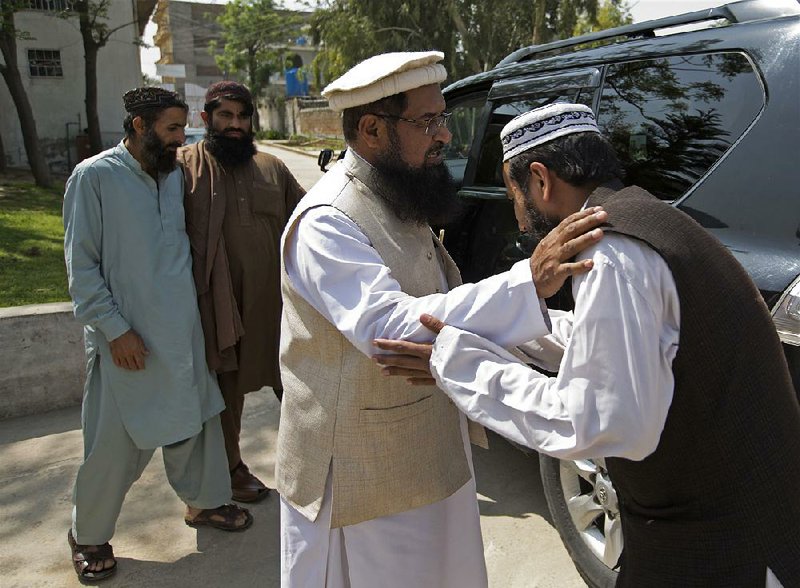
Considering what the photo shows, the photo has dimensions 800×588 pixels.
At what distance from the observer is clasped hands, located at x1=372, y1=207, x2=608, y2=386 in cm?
135

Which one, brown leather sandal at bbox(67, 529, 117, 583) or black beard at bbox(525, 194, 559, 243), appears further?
brown leather sandal at bbox(67, 529, 117, 583)

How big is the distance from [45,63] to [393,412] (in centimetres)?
2226

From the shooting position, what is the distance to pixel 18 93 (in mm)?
15555

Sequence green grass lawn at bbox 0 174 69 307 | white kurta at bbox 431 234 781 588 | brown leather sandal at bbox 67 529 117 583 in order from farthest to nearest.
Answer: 1. green grass lawn at bbox 0 174 69 307
2. brown leather sandal at bbox 67 529 117 583
3. white kurta at bbox 431 234 781 588

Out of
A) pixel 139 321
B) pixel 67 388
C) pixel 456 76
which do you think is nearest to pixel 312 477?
pixel 139 321

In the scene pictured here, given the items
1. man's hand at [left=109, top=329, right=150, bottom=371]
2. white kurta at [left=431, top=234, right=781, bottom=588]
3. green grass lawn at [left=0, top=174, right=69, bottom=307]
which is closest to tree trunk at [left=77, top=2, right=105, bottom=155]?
green grass lawn at [left=0, top=174, right=69, bottom=307]

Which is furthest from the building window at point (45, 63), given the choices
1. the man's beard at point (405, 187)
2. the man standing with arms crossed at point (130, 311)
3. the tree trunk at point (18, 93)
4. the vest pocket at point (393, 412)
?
the vest pocket at point (393, 412)

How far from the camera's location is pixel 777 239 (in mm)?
2145

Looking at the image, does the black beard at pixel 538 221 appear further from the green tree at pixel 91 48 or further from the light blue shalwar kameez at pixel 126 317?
the green tree at pixel 91 48

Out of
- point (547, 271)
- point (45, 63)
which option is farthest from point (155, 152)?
point (45, 63)

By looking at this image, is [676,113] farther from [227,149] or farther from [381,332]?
[227,149]

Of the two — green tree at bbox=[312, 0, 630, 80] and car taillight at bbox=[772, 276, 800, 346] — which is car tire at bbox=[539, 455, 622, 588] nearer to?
car taillight at bbox=[772, 276, 800, 346]

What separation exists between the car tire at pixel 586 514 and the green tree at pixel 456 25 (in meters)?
25.8

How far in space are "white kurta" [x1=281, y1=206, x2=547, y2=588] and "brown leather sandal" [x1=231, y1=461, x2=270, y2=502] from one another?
1.55 meters
